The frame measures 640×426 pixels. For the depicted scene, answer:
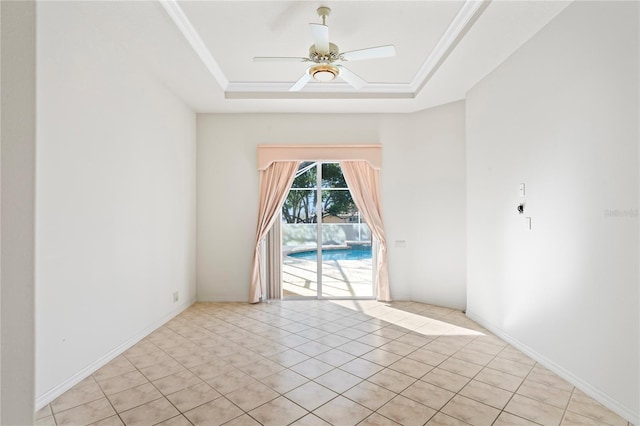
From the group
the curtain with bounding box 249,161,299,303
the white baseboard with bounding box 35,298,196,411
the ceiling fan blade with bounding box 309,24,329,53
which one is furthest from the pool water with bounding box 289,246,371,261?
the ceiling fan blade with bounding box 309,24,329,53

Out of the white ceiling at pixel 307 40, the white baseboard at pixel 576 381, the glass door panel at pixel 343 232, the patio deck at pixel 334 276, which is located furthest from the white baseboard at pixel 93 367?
the white baseboard at pixel 576 381

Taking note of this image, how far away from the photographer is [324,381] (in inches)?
98.3

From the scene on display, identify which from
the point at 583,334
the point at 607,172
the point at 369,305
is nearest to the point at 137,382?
the point at 369,305

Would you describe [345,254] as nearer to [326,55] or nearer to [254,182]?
[254,182]

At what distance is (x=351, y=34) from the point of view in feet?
9.96

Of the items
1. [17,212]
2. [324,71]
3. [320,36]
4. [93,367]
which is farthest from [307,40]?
A: [93,367]

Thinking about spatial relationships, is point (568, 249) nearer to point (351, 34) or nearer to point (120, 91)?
point (351, 34)

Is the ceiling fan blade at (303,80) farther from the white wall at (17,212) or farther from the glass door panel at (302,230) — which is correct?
the white wall at (17,212)

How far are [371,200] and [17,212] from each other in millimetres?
4349

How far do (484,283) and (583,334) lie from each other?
53.8 inches

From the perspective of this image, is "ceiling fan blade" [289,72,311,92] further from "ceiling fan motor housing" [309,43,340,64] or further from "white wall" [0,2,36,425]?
"white wall" [0,2,36,425]

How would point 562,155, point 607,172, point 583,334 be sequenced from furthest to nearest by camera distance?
1. point 562,155
2. point 583,334
3. point 607,172

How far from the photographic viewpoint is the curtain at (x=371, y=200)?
4770 mm

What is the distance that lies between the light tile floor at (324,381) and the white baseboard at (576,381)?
0.16ft
